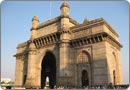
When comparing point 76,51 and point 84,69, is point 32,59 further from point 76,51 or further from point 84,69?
point 84,69

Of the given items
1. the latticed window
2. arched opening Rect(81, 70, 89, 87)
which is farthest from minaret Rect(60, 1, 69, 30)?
arched opening Rect(81, 70, 89, 87)

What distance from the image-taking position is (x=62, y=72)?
1923 centimetres

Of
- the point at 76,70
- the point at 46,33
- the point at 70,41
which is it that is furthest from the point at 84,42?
the point at 46,33

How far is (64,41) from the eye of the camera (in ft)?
65.3

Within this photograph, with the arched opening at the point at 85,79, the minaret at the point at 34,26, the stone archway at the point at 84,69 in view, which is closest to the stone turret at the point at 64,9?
the stone archway at the point at 84,69

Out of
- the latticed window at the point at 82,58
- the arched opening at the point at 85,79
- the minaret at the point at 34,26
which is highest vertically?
the minaret at the point at 34,26

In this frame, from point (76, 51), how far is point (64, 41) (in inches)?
60.5

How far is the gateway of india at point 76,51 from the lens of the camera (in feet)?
58.5

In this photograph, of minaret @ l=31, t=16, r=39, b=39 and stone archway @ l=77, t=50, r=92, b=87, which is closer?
stone archway @ l=77, t=50, r=92, b=87

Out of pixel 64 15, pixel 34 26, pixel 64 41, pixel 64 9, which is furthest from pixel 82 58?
pixel 34 26

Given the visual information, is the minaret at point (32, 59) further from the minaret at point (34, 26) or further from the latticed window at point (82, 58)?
the latticed window at point (82, 58)

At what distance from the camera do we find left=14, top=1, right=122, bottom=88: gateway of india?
17.8 metres

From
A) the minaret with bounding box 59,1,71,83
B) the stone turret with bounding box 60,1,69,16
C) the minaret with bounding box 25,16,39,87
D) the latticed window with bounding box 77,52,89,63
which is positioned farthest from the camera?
the minaret with bounding box 25,16,39,87

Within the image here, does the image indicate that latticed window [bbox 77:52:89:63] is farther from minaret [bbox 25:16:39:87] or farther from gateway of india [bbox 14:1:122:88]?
minaret [bbox 25:16:39:87]
